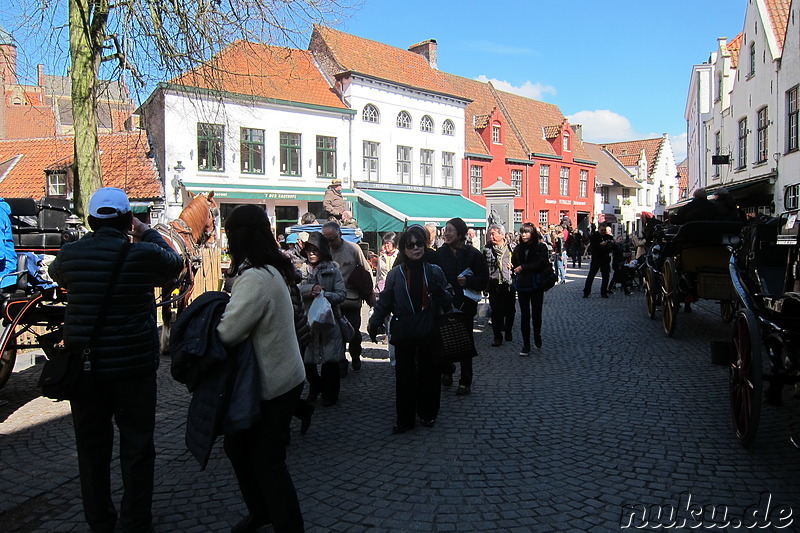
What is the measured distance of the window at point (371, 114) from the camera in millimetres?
26844

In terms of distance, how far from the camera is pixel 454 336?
211 inches

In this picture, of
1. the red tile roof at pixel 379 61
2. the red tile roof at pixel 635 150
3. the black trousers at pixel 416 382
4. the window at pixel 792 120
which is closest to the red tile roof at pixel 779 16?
the window at pixel 792 120

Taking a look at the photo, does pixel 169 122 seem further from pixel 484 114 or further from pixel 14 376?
pixel 484 114

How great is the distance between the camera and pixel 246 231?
3064mm

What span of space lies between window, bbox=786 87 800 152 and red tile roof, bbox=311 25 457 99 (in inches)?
612

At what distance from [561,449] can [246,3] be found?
8.80 m

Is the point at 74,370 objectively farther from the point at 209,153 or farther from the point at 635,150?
the point at 635,150

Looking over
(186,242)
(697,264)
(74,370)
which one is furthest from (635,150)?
(74,370)

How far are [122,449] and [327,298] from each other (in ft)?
8.44

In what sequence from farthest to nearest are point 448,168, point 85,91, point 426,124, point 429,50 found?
1. point 429,50
2. point 448,168
3. point 426,124
4. point 85,91

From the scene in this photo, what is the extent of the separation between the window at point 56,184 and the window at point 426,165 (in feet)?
50.0

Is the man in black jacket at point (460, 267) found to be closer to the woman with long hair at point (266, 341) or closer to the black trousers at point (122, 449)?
the woman with long hair at point (266, 341)

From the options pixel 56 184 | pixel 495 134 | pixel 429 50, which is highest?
pixel 429 50

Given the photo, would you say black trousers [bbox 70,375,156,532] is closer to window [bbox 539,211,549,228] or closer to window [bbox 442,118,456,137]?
window [bbox 442,118,456,137]
